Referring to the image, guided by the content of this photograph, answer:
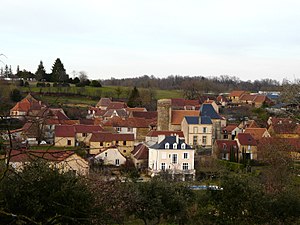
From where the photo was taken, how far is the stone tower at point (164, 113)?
38156 mm

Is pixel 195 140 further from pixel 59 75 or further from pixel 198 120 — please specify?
pixel 59 75

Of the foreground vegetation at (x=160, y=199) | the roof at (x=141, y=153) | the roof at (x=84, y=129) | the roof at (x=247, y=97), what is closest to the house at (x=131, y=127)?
the roof at (x=84, y=129)

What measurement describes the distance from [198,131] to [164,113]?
4.13m

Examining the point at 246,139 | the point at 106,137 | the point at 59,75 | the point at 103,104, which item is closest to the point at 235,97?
the point at 103,104

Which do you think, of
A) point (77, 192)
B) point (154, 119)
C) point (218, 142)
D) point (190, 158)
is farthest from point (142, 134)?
point (77, 192)

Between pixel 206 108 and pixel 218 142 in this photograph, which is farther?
pixel 206 108

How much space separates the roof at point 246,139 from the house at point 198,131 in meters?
2.97

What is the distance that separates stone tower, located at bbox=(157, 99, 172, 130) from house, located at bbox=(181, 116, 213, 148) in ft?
9.06

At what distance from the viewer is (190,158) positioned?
2873 centimetres

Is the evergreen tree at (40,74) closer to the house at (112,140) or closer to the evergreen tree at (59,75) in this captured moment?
the evergreen tree at (59,75)

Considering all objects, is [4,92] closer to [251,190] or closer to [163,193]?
[251,190]

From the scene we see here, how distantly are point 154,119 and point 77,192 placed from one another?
114ft

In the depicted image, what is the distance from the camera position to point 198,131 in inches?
1404

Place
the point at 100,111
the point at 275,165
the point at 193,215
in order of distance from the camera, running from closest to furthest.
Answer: the point at 193,215 → the point at 275,165 → the point at 100,111
